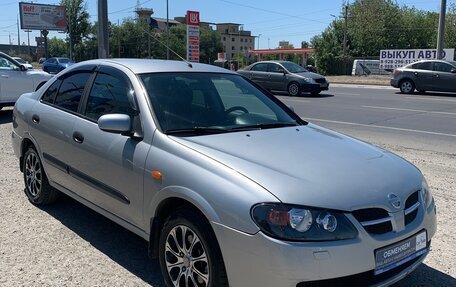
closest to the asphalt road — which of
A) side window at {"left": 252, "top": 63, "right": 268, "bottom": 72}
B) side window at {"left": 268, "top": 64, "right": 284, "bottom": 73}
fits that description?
side window at {"left": 268, "top": 64, "right": 284, "bottom": 73}

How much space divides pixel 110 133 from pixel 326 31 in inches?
2399

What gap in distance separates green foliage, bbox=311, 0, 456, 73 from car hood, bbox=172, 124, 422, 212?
5516 cm

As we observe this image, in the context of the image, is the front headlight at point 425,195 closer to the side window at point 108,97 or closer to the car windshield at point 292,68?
the side window at point 108,97

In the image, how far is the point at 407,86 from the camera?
22.2 metres

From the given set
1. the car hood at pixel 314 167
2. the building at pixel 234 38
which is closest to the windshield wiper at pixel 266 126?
the car hood at pixel 314 167

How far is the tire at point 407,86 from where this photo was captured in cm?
2200

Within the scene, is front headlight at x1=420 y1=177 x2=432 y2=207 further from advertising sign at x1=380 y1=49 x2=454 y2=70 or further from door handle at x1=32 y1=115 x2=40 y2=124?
advertising sign at x1=380 y1=49 x2=454 y2=70

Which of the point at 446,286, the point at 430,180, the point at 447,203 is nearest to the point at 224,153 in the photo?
the point at 446,286

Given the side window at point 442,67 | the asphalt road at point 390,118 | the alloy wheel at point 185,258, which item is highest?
the side window at point 442,67

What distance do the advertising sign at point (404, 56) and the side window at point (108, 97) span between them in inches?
1414

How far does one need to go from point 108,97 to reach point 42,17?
2464 inches

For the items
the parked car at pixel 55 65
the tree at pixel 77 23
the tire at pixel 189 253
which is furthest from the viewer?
the tree at pixel 77 23

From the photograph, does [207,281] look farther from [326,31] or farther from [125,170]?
[326,31]

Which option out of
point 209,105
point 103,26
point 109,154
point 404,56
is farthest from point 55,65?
point 109,154
